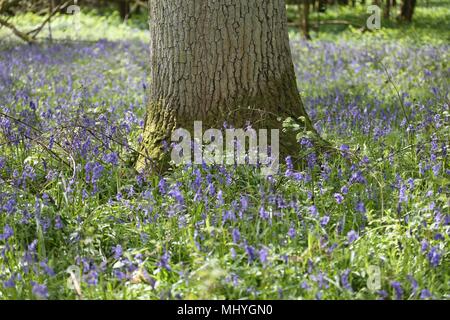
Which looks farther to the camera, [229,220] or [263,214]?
[229,220]

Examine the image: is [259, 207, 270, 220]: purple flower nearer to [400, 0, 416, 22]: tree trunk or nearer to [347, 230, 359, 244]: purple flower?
[347, 230, 359, 244]: purple flower

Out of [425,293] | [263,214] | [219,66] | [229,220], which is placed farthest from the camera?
[219,66]

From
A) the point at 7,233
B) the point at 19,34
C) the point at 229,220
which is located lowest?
the point at 229,220

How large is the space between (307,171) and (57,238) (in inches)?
69.8

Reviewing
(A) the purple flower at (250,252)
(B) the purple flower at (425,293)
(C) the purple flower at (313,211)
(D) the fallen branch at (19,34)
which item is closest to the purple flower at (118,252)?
(A) the purple flower at (250,252)

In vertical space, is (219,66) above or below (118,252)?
above

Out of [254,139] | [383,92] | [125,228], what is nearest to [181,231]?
[125,228]

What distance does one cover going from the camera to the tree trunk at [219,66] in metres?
4.86

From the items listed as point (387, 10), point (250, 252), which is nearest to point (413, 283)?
point (250, 252)

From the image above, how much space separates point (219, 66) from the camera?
491cm

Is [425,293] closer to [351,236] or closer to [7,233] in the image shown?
[351,236]

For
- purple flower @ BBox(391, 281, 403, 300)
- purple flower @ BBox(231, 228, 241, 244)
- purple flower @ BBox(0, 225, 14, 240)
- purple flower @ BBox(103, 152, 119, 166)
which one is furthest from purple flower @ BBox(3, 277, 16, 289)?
purple flower @ BBox(391, 281, 403, 300)

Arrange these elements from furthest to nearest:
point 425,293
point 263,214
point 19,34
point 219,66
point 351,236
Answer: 1. point 19,34
2. point 219,66
3. point 263,214
4. point 351,236
5. point 425,293

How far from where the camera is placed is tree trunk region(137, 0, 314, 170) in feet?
15.9
